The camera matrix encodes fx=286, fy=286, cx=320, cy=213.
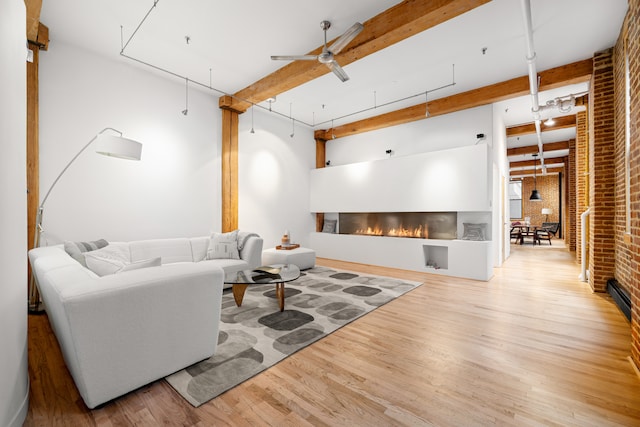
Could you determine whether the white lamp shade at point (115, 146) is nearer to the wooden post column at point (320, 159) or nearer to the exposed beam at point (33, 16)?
the exposed beam at point (33, 16)

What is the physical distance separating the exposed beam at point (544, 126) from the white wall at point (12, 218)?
28.8 ft

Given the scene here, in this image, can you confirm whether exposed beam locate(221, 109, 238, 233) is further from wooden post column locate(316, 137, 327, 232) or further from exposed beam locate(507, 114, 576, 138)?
exposed beam locate(507, 114, 576, 138)

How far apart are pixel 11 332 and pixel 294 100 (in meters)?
5.46

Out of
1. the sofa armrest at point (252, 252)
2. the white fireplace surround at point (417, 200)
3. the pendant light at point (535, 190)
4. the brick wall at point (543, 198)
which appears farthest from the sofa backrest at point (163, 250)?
the brick wall at point (543, 198)

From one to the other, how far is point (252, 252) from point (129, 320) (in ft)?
9.43

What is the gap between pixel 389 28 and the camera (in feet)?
10.5

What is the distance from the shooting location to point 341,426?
1.60 m

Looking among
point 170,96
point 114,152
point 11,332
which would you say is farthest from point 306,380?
point 170,96

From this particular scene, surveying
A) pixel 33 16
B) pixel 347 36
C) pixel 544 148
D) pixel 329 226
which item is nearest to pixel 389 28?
pixel 347 36

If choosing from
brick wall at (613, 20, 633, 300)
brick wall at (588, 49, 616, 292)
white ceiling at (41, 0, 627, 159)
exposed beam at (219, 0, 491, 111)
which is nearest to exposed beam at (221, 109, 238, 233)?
white ceiling at (41, 0, 627, 159)

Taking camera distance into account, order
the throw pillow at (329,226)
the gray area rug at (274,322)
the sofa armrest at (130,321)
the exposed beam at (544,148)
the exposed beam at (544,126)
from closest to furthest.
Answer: the sofa armrest at (130,321)
the gray area rug at (274,322)
the exposed beam at (544,126)
the throw pillow at (329,226)
the exposed beam at (544,148)

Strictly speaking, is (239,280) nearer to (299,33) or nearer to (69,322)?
(69,322)

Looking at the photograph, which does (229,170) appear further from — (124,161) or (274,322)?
(274,322)

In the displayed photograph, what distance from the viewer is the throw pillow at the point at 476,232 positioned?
5.40m
